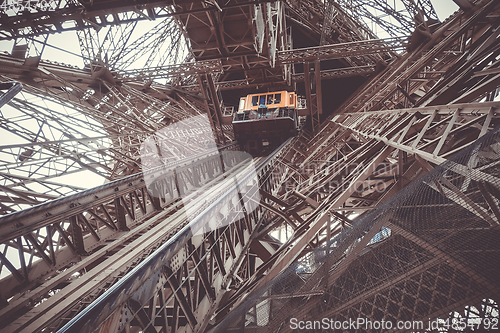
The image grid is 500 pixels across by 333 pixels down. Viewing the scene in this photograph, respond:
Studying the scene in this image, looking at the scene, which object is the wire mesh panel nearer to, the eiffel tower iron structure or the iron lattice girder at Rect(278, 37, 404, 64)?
the eiffel tower iron structure

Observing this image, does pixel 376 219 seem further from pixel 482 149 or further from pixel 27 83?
pixel 27 83

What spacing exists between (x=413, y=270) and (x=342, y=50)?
46.9ft

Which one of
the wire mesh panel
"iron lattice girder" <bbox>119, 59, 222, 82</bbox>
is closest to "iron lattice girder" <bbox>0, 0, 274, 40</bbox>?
"iron lattice girder" <bbox>119, 59, 222, 82</bbox>

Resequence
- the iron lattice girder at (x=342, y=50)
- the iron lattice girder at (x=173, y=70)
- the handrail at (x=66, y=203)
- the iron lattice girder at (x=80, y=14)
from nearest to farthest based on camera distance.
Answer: the handrail at (x=66, y=203), the iron lattice girder at (x=80, y=14), the iron lattice girder at (x=342, y=50), the iron lattice girder at (x=173, y=70)

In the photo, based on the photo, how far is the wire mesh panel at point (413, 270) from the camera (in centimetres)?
207

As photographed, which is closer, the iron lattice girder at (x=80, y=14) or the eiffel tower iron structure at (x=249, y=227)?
the eiffel tower iron structure at (x=249, y=227)

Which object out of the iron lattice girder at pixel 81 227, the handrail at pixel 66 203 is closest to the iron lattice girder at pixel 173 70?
the iron lattice girder at pixel 81 227

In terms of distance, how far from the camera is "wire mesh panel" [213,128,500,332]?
2.07 m

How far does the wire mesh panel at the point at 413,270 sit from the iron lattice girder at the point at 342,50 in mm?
11712

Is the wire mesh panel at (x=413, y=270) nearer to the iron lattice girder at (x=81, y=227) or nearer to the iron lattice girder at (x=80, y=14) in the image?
the iron lattice girder at (x=81, y=227)

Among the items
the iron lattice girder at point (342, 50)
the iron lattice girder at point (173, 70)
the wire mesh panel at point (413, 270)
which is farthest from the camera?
the iron lattice girder at point (173, 70)

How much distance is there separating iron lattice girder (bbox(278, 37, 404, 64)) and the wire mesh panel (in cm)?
1171

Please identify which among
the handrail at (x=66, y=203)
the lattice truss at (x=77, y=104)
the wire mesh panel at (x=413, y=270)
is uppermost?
the lattice truss at (x=77, y=104)

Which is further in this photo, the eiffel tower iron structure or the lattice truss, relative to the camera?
the lattice truss
